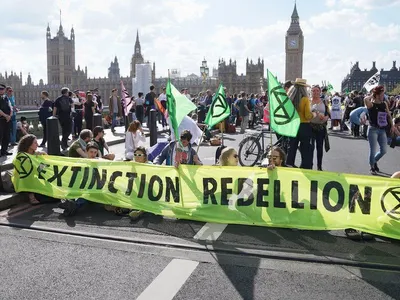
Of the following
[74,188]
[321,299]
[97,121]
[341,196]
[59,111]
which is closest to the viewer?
[321,299]

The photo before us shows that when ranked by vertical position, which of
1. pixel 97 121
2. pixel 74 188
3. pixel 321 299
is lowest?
pixel 321 299

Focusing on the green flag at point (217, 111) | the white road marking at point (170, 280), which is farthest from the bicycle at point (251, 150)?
the white road marking at point (170, 280)

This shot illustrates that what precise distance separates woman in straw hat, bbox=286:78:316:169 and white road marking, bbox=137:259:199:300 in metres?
4.89

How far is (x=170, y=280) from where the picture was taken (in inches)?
179

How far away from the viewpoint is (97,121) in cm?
1509

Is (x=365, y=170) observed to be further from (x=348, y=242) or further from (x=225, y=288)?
(x=225, y=288)

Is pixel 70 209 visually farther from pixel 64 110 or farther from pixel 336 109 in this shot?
pixel 336 109

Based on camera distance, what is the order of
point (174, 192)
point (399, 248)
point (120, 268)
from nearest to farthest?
point (120, 268) → point (399, 248) → point (174, 192)

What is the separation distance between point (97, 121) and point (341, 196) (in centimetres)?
1069

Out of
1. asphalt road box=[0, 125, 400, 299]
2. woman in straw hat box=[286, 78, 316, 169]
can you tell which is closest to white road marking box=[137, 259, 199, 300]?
asphalt road box=[0, 125, 400, 299]

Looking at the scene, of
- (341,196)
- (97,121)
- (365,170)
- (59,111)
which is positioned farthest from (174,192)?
(97,121)

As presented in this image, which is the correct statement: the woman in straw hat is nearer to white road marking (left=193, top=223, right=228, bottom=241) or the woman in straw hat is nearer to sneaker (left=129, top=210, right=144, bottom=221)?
white road marking (left=193, top=223, right=228, bottom=241)

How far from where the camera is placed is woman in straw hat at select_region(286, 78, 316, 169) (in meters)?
8.98

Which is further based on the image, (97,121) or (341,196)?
(97,121)
